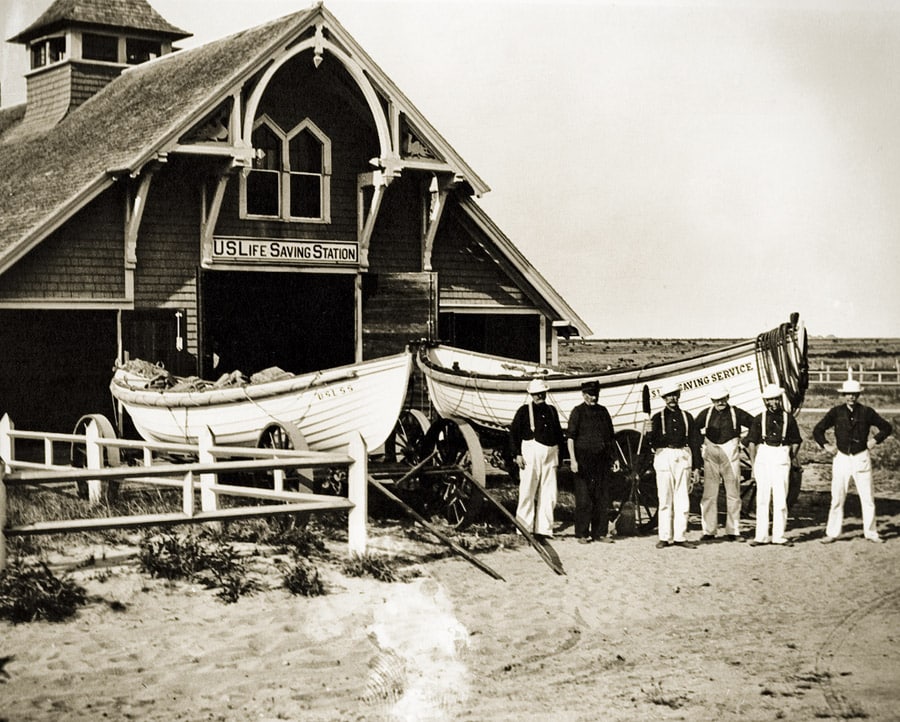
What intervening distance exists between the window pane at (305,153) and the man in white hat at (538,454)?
8.13m

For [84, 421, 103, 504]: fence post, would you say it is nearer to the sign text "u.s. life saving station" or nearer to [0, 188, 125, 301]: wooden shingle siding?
[0, 188, 125, 301]: wooden shingle siding

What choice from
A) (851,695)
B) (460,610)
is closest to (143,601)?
(460,610)

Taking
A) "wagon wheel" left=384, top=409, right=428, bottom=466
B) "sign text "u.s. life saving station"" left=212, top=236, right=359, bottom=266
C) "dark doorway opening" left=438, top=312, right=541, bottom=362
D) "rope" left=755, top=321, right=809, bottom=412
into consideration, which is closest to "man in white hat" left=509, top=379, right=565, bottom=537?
"wagon wheel" left=384, top=409, right=428, bottom=466

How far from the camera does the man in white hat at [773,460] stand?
16.5 metres

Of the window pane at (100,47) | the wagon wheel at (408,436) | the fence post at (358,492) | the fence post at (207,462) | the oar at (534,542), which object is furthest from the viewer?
the window pane at (100,47)

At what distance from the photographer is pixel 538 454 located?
54.3 feet

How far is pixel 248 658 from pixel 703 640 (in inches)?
160

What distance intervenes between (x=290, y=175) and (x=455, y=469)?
822 centimetres

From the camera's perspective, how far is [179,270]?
2178cm

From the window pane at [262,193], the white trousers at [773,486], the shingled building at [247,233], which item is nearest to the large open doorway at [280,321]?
the shingled building at [247,233]

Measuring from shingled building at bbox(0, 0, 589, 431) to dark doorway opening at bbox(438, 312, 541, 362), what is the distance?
0.13ft

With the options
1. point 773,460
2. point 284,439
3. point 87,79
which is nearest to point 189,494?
point 284,439

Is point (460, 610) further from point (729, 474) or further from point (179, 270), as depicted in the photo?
point (179, 270)

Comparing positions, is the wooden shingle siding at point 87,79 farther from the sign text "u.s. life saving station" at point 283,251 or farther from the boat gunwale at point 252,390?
the boat gunwale at point 252,390
